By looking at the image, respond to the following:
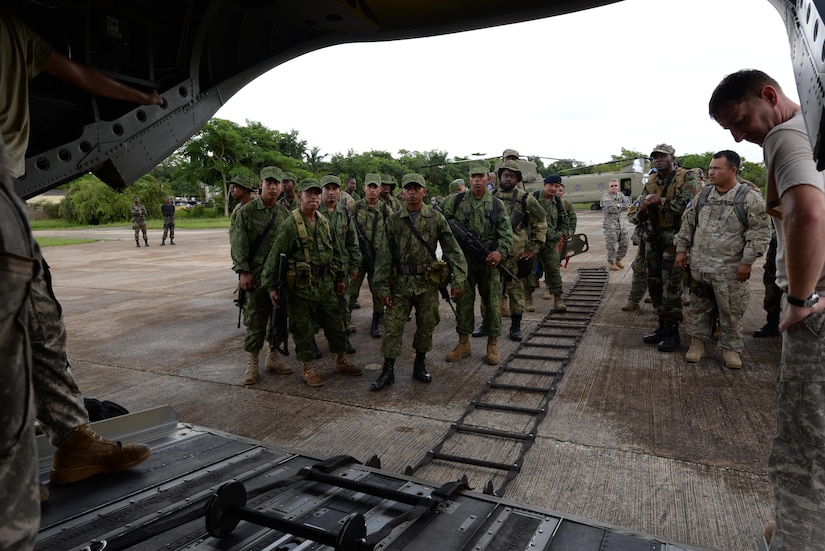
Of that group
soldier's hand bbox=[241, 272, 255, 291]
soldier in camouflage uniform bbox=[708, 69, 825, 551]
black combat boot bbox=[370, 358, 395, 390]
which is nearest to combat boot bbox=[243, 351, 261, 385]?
soldier's hand bbox=[241, 272, 255, 291]

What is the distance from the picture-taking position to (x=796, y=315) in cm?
163

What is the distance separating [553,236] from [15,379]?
6.88m

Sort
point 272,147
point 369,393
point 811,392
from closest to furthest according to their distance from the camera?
1. point 811,392
2. point 369,393
3. point 272,147

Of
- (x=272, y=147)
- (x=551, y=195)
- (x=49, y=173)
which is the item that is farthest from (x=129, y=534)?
(x=272, y=147)

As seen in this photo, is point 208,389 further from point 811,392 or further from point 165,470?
point 811,392

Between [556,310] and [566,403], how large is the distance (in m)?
3.28

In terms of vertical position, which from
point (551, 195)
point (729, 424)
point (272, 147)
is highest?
point (272, 147)

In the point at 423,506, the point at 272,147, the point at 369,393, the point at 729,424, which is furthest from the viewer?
the point at 272,147

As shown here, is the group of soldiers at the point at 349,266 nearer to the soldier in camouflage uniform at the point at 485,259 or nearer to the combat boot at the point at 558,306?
the soldier in camouflage uniform at the point at 485,259

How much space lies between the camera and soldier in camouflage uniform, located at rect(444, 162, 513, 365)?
4904 mm

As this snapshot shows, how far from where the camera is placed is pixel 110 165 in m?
2.64

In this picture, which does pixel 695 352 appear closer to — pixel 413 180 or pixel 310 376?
pixel 413 180

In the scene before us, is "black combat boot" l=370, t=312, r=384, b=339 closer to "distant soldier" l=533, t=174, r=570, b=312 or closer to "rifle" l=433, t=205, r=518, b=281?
"rifle" l=433, t=205, r=518, b=281

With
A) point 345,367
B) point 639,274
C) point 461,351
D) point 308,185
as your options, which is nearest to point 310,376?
point 345,367
